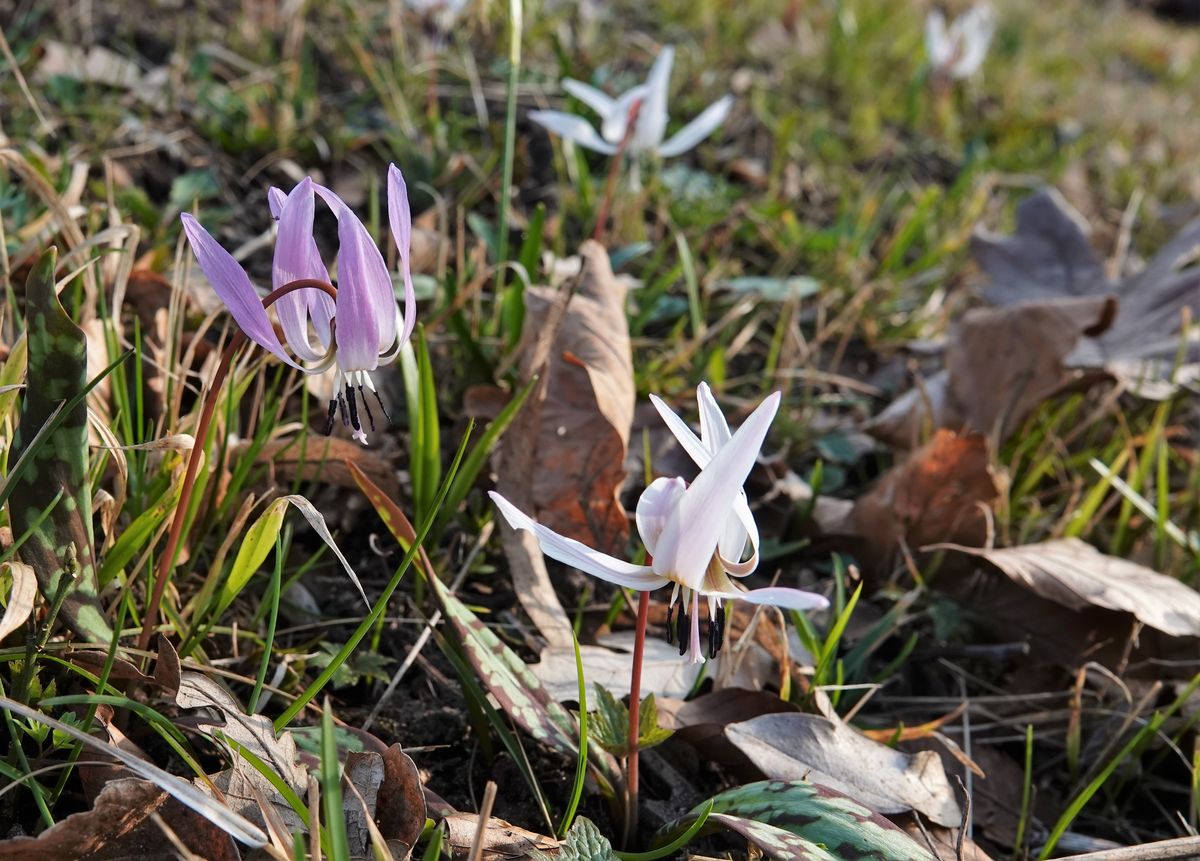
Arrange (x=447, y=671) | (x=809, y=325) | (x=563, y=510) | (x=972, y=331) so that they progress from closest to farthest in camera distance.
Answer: (x=447, y=671), (x=563, y=510), (x=972, y=331), (x=809, y=325)

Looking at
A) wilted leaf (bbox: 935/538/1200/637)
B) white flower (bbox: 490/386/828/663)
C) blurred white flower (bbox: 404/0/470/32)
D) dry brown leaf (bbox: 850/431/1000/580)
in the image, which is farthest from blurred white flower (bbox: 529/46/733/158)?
white flower (bbox: 490/386/828/663)

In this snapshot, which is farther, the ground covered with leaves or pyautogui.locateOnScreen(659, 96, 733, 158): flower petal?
pyautogui.locateOnScreen(659, 96, 733, 158): flower petal

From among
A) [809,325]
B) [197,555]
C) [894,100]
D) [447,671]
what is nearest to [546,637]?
[447,671]

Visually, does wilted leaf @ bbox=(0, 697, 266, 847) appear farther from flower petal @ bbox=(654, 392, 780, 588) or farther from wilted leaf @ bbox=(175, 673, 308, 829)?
flower petal @ bbox=(654, 392, 780, 588)

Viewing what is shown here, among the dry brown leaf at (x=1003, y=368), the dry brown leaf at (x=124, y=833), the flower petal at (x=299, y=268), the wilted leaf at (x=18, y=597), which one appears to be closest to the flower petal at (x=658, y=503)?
the flower petal at (x=299, y=268)

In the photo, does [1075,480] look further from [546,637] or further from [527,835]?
[527,835]

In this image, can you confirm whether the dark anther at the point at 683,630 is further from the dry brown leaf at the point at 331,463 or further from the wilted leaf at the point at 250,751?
the dry brown leaf at the point at 331,463
